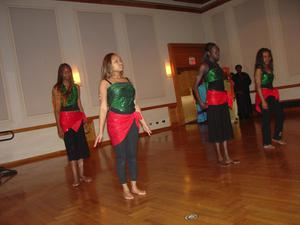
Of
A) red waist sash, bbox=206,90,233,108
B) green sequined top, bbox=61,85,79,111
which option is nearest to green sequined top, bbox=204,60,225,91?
red waist sash, bbox=206,90,233,108

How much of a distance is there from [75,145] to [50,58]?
4.39 metres

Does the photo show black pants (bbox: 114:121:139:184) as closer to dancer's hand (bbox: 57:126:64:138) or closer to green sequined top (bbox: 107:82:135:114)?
green sequined top (bbox: 107:82:135:114)

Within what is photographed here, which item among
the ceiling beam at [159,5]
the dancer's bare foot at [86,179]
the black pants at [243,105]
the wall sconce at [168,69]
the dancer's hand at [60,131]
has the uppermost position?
the ceiling beam at [159,5]

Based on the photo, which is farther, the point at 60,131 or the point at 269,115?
the point at 269,115

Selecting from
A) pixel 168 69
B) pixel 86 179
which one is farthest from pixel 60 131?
pixel 168 69

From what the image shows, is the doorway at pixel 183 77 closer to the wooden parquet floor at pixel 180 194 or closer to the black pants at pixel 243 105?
the black pants at pixel 243 105

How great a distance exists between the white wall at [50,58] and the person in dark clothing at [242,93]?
213cm

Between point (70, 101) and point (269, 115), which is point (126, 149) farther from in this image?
point (269, 115)

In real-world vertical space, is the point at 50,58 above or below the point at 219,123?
above

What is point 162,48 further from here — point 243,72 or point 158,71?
point 243,72

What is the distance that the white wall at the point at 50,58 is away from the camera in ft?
22.1

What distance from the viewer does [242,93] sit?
866 cm

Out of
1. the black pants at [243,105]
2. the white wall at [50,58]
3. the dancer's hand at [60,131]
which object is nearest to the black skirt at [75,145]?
the dancer's hand at [60,131]

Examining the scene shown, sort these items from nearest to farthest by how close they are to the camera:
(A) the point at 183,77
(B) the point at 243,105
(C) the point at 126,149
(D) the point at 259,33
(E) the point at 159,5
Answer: (C) the point at 126,149, (B) the point at 243,105, (D) the point at 259,33, (E) the point at 159,5, (A) the point at 183,77
